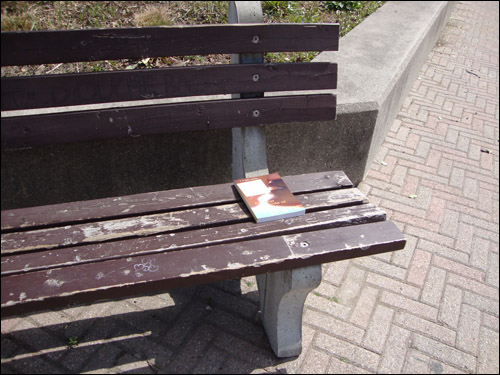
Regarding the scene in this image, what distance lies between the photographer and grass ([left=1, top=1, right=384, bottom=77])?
3.18 m

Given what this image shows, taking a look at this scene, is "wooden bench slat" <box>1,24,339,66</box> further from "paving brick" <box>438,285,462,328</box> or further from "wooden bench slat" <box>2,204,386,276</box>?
"paving brick" <box>438,285,462,328</box>

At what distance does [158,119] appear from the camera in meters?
2.15

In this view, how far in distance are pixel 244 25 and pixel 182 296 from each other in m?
1.40

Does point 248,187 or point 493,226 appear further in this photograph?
point 493,226

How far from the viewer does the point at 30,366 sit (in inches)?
84.7

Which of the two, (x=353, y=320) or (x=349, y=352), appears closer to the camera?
(x=349, y=352)

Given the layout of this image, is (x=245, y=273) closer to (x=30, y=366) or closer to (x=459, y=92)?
(x=30, y=366)

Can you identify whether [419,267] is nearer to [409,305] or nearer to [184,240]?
[409,305]

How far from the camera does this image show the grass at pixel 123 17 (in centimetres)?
318

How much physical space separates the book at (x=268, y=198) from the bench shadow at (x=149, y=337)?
729 mm

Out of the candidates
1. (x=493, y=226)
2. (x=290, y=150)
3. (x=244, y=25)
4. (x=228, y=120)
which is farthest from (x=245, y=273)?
(x=493, y=226)

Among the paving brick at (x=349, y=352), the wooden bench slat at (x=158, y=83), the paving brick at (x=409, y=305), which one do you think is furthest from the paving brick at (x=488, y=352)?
the wooden bench slat at (x=158, y=83)

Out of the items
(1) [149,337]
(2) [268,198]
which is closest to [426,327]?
(2) [268,198]

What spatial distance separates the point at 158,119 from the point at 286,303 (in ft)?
3.24
